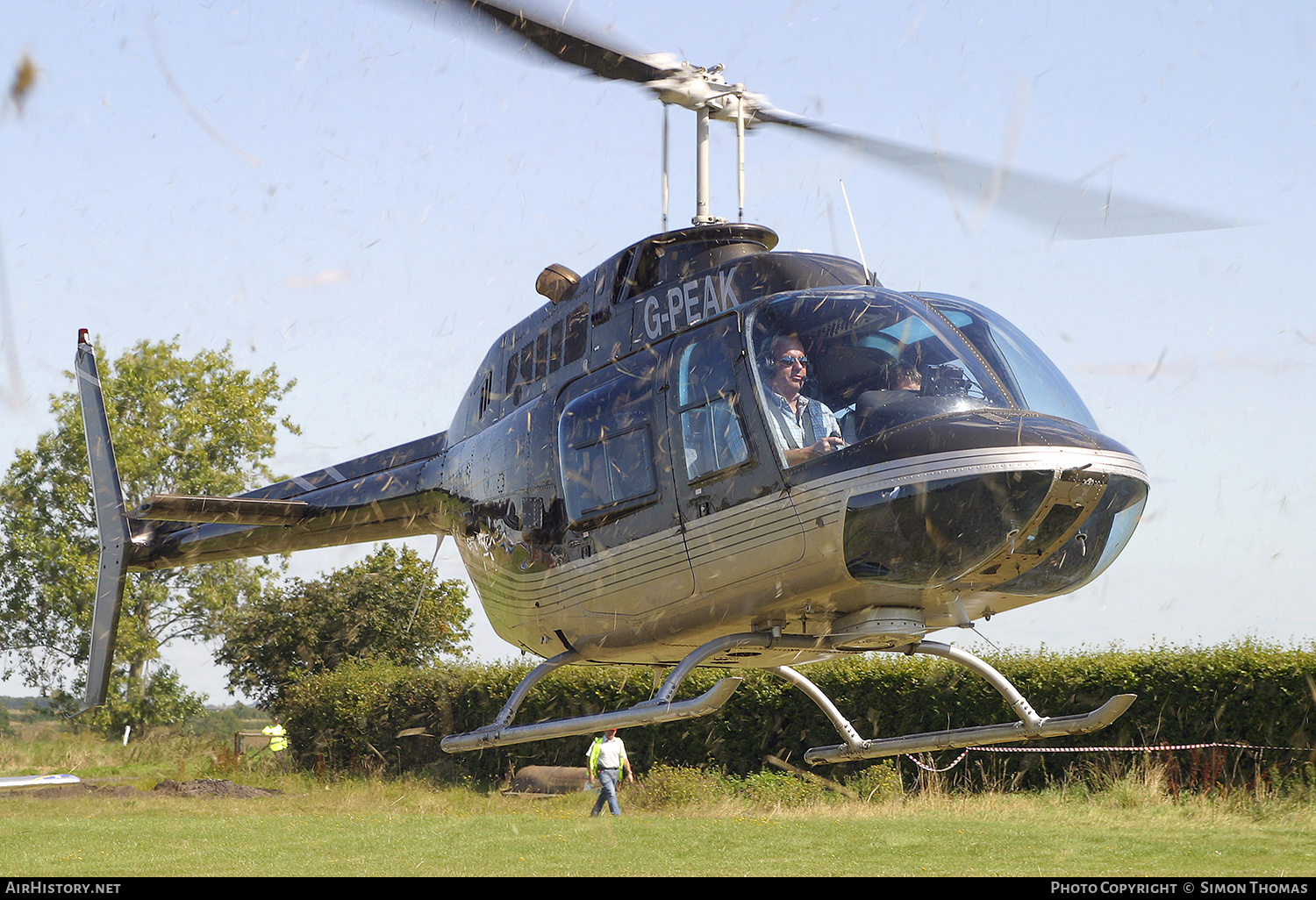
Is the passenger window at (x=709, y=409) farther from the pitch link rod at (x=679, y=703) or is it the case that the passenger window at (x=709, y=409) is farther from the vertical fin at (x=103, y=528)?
the vertical fin at (x=103, y=528)

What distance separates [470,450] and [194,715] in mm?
32742

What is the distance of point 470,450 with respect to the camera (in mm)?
7594

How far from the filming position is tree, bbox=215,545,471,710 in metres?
28.7

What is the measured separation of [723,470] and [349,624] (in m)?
24.8

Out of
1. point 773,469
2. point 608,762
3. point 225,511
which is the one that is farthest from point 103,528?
point 608,762

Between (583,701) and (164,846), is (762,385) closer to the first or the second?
(164,846)

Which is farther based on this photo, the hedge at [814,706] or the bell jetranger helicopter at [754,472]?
the hedge at [814,706]

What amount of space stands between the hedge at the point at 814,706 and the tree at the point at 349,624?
274cm

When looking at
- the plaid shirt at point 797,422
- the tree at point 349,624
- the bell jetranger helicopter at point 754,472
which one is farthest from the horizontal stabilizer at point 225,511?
the tree at point 349,624

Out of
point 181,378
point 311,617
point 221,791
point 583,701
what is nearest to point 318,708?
point 221,791

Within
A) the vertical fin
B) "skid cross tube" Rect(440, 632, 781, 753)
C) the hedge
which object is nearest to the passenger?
"skid cross tube" Rect(440, 632, 781, 753)

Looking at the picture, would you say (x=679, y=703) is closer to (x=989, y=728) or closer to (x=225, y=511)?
(x=989, y=728)

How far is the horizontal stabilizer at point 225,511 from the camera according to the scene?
8.46 meters
